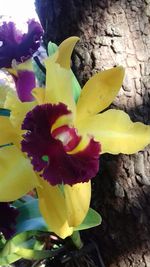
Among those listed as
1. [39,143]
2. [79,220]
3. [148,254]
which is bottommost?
[148,254]

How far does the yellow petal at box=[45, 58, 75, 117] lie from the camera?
0.56 metres

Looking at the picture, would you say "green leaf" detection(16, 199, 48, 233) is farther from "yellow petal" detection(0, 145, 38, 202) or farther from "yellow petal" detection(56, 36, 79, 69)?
"yellow petal" detection(56, 36, 79, 69)

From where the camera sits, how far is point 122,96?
848 mm

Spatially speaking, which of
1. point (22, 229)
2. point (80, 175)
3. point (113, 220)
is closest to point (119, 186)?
point (113, 220)

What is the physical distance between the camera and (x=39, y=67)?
841mm

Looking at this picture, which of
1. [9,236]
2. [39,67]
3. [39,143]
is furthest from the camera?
[39,67]

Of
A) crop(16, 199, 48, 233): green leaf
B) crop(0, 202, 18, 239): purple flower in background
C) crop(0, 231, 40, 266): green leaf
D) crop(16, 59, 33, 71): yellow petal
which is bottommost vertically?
crop(0, 231, 40, 266): green leaf

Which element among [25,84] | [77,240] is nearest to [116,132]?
[25,84]

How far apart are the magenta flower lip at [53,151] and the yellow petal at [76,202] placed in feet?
0.12

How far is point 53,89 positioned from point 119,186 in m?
0.35

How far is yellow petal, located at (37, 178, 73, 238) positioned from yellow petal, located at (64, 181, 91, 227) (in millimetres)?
35

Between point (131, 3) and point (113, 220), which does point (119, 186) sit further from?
point (131, 3)

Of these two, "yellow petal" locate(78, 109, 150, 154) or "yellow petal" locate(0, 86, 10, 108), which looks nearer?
"yellow petal" locate(78, 109, 150, 154)

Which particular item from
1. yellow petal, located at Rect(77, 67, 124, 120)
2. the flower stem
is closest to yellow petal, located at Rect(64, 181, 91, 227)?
yellow petal, located at Rect(77, 67, 124, 120)
